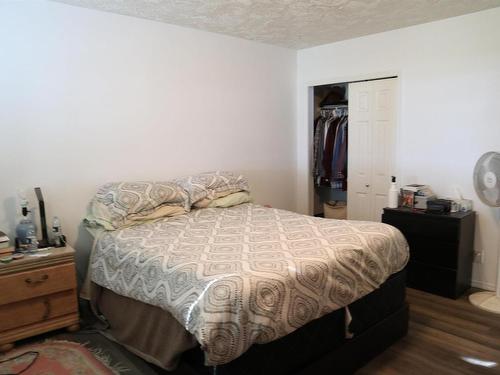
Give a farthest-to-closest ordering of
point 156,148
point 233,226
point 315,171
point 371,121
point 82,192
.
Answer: point 315,171
point 371,121
point 156,148
point 82,192
point 233,226

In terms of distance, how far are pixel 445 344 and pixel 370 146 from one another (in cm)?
224

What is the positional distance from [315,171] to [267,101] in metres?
1.11

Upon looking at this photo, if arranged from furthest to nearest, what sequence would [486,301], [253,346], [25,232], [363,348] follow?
[486,301] → [25,232] → [363,348] → [253,346]

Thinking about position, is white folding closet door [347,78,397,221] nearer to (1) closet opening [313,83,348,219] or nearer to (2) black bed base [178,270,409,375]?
(1) closet opening [313,83,348,219]

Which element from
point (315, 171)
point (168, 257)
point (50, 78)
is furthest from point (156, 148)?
point (315, 171)

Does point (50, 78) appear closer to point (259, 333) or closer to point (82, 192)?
point (82, 192)

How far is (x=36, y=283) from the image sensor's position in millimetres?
2482

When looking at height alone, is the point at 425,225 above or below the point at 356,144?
below

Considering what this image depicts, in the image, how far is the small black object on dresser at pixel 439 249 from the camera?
10.4 feet

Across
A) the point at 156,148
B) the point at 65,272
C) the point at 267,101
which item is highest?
the point at 267,101

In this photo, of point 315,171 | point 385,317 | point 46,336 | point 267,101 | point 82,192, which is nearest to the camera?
point 385,317

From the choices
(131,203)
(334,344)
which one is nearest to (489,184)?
(334,344)

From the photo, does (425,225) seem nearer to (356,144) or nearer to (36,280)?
(356,144)

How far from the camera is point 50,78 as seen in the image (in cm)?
291
